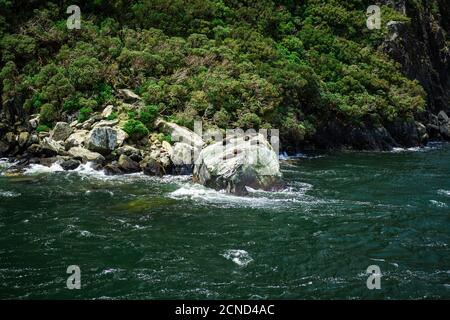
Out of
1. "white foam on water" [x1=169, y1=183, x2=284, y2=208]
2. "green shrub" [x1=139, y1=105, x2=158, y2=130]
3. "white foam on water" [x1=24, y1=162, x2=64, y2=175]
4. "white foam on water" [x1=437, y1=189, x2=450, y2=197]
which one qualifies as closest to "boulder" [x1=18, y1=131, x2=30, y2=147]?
"white foam on water" [x1=24, y1=162, x2=64, y2=175]

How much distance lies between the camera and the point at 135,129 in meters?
36.4

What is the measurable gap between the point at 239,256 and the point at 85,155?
19934mm

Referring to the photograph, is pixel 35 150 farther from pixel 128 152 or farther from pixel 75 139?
pixel 128 152

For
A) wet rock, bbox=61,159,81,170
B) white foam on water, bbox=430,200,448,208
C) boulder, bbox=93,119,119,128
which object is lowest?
white foam on water, bbox=430,200,448,208

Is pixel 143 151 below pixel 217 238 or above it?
above

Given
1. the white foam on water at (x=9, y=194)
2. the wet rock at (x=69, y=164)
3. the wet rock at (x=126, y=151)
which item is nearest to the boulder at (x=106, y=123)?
the wet rock at (x=126, y=151)

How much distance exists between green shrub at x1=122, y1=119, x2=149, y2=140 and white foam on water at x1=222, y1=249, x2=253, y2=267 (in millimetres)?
19307

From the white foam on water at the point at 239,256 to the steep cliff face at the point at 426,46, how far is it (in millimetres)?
52637

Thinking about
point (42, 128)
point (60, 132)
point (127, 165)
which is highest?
point (42, 128)

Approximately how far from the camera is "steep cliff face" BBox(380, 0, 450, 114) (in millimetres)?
66375

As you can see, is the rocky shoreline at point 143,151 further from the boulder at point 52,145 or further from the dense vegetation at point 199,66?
the dense vegetation at point 199,66

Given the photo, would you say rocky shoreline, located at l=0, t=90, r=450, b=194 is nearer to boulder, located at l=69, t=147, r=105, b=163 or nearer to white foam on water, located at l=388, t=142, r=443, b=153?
boulder, located at l=69, t=147, r=105, b=163

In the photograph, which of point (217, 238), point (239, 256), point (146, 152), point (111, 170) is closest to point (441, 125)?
point (146, 152)
